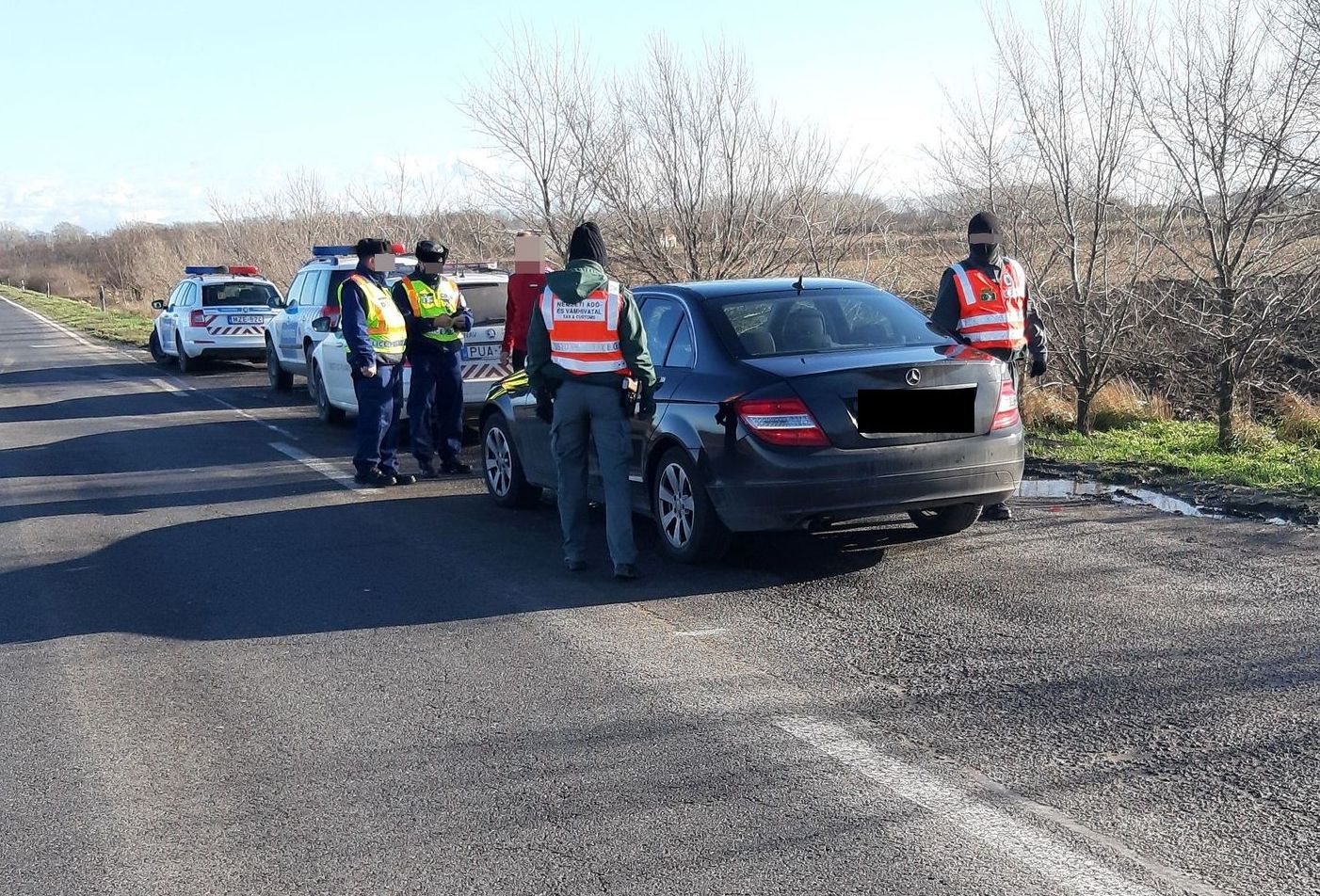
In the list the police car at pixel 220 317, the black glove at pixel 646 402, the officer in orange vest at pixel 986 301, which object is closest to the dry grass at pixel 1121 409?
the officer in orange vest at pixel 986 301

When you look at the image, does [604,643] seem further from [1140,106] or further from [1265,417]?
[1265,417]

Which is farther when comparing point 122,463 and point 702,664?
point 122,463

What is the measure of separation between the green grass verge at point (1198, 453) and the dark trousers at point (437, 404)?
4.72 meters

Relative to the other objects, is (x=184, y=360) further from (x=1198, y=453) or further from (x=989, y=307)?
(x=989, y=307)

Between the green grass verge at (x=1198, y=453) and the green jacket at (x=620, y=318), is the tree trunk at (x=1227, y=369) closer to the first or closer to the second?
the green grass verge at (x=1198, y=453)

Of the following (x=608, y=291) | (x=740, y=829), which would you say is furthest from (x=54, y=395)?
(x=740, y=829)

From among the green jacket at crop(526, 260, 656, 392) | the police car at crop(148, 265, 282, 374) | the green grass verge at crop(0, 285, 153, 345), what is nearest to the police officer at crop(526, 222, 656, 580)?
the green jacket at crop(526, 260, 656, 392)

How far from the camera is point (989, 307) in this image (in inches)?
350

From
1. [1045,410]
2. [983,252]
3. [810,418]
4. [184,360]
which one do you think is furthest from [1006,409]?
[184,360]

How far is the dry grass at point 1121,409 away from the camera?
13.5 metres

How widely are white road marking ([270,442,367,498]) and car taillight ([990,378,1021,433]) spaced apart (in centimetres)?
500

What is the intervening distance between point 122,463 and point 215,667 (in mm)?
7381

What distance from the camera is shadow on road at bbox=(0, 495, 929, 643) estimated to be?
6.77 meters

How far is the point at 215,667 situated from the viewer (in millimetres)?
5938
